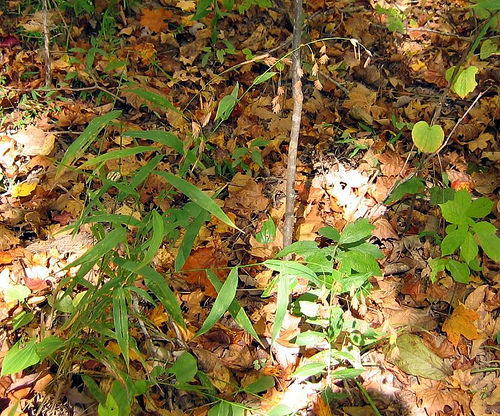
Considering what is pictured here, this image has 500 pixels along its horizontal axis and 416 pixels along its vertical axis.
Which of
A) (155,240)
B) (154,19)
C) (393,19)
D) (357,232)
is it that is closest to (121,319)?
(155,240)

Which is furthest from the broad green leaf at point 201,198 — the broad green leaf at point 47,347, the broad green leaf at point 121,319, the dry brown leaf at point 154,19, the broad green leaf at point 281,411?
the dry brown leaf at point 154,19

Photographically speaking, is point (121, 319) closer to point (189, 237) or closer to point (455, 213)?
point (189, 237)

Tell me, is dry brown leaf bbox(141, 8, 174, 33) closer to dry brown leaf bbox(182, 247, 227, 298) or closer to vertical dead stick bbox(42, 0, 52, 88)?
vertical dead stick bbox(42, 0, 52, 88)

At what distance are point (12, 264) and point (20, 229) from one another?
0.66ft

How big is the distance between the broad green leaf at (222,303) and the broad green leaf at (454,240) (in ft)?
2.73

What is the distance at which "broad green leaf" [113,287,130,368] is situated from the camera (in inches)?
48.0

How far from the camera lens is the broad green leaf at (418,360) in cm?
169

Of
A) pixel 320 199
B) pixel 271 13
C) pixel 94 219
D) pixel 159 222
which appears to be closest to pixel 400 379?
pixel 320 199

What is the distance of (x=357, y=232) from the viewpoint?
5.42 ft

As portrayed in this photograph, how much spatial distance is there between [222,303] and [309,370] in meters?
0.46

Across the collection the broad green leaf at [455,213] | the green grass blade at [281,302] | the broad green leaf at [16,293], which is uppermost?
the green grass blade at [281,302]

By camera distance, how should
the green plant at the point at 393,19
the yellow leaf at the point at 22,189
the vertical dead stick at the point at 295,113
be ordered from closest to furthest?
the vertical dead stick at the point at 295,113 → the yellow leaf at the point at 22,189 → the green plant at the point at 393,19

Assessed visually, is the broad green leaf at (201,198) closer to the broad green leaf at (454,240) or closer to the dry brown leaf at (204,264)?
the dry brown leaf at (204,264)

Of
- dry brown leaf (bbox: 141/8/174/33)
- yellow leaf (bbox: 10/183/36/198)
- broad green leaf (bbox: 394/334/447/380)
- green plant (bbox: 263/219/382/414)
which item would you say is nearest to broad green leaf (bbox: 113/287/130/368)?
green plant (bbox: 263/219/382/414)
